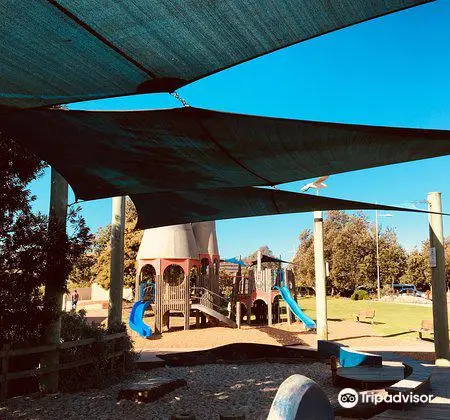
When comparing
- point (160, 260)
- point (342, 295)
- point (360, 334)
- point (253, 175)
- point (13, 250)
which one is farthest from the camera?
point (342, 295)

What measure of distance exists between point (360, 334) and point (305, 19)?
1427 cm

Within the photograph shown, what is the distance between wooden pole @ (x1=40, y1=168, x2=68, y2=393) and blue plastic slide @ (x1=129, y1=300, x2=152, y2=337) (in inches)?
319

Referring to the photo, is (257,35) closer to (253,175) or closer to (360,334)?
(253,175)

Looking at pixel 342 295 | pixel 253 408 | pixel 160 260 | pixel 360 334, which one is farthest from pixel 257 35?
pixel 342 295

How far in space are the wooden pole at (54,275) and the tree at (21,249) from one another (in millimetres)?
75

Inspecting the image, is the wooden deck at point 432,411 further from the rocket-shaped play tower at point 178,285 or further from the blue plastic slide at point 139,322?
the rocket-shaped play tower at point 178,285

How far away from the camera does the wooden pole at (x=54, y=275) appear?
237 inches

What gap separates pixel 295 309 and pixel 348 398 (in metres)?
11.8

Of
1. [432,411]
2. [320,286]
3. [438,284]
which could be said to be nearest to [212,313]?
[320,286]

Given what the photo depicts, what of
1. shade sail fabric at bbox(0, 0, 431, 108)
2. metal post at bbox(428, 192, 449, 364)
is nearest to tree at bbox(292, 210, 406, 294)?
metal post at bbox(428, 192, 449, 364)

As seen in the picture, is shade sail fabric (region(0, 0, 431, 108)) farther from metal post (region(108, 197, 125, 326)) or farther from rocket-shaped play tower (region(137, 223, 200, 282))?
rocket-shaped play tower (region(137, 223, 200, 282))

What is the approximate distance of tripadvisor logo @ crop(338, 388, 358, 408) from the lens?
18.5 ft

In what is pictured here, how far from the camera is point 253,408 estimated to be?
19.0 feet

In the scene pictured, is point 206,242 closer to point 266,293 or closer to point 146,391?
point 266,293
